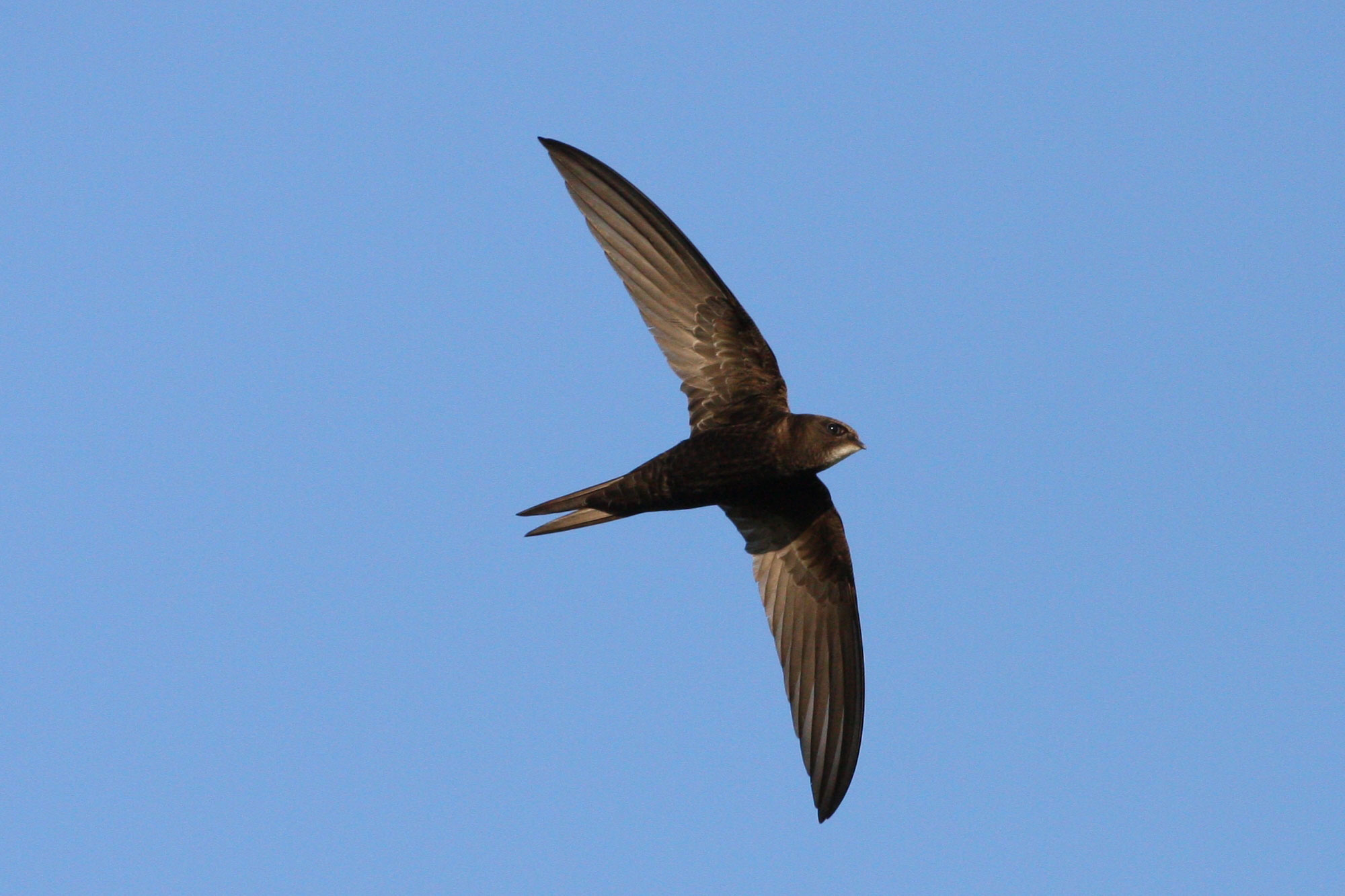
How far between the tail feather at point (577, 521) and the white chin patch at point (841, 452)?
3.60 ft

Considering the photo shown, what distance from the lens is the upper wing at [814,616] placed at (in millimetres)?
7629

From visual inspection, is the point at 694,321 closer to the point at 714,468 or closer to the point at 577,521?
the point at 714,468

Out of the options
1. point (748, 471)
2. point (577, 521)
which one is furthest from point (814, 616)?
point (577, 521)

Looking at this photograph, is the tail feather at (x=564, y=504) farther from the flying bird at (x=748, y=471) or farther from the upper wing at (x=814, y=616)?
the upper wing at (x=814, y=616)

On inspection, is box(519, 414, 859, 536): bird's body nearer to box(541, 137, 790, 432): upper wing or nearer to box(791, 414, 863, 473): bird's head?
box(791, 414, 863, 473): bird's head

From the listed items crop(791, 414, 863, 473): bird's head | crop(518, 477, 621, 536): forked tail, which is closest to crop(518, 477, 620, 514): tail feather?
crop(518, 477, 621, 536): forked tail

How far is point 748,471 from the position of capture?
7.18m

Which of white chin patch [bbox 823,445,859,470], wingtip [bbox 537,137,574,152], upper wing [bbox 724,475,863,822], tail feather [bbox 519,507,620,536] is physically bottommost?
upper wing [bbox 724,475,863,822]

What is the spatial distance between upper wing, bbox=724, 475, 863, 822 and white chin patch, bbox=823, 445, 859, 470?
0.50 meters

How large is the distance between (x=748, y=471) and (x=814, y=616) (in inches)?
42.6

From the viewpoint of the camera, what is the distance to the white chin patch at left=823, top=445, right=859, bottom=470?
23.1 feet

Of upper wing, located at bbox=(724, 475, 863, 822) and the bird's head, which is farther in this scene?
→ upper wing, located at bbox=(724, 475, 863, 822)

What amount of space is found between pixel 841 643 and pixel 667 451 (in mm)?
1470

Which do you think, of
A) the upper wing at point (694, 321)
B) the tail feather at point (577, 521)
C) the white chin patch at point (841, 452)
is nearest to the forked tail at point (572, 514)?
the tail feather at point (577, 521)
